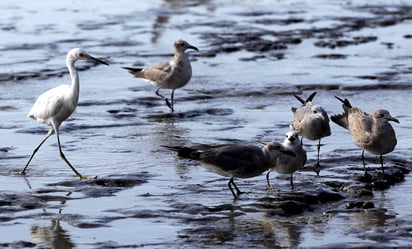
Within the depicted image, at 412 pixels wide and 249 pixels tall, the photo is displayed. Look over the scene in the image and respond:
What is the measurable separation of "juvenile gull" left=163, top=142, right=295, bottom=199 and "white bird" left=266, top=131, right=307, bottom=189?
8 centimetres

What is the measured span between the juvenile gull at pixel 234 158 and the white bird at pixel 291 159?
0.27 ft

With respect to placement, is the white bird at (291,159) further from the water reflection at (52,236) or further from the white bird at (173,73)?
the white bird at (173,73)

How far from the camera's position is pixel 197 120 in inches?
615

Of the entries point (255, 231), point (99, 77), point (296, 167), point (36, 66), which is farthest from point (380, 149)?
point (36, 66)

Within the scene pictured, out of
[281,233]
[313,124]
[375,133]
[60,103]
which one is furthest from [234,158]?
[60,103]

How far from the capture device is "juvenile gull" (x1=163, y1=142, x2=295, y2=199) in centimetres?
1122

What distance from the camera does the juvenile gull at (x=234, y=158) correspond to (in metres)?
11.2

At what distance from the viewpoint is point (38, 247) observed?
9523 mm

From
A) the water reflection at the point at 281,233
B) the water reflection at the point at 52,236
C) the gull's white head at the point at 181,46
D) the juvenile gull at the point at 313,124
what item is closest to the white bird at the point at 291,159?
the water reflection at the point at 281,233

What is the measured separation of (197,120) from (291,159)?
14.2ft

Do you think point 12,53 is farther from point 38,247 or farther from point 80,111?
point 38,247

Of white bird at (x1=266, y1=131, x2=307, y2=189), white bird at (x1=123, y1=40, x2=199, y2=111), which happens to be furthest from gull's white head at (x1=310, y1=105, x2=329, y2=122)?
white bird at (x1=123, y1=40, x2=199, y2=111)

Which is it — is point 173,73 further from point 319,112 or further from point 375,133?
point 375,133

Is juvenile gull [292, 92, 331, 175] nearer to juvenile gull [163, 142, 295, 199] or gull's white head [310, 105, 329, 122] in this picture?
gull's white head [310, 105, 329, 122]
